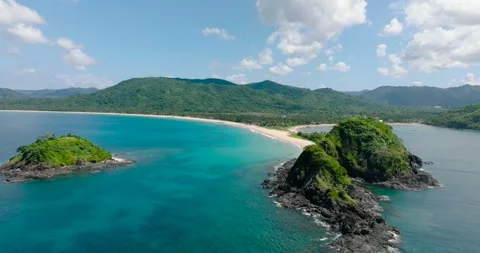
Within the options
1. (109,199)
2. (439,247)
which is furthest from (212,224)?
(439,247)

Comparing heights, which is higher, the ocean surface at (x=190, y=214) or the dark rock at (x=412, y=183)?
the dark rock at (x=412, y=183)

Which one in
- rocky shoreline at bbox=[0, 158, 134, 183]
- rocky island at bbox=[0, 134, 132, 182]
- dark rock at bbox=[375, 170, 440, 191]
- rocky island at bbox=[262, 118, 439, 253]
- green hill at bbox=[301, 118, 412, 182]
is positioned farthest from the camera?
rocky island at bbox=[0, 134, 132, 182]

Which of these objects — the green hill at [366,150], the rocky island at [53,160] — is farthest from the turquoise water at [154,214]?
the green hill at [366,150]

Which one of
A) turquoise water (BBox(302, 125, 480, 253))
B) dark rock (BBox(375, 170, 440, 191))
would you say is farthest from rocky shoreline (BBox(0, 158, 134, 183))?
turquoise water (BBox(302, 125, 480, 253))

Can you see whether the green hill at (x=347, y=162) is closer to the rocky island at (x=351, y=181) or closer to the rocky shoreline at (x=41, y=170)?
the rocky island at (x=351, y=181)

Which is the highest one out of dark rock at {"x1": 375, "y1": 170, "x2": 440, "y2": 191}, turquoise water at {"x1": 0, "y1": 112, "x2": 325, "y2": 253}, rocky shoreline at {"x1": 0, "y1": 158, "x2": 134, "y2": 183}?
dark rock at {"x1": 375, "y1": 170, "x2": 440, "y2": 191}

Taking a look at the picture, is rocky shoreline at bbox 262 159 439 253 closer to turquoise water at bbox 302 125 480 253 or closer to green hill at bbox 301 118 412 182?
turquoise water at bbox 302 125 480 253

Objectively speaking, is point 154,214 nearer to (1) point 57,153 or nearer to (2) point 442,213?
(1) point 57,153

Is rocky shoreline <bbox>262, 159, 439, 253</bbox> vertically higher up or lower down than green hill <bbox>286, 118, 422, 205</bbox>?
lower down
